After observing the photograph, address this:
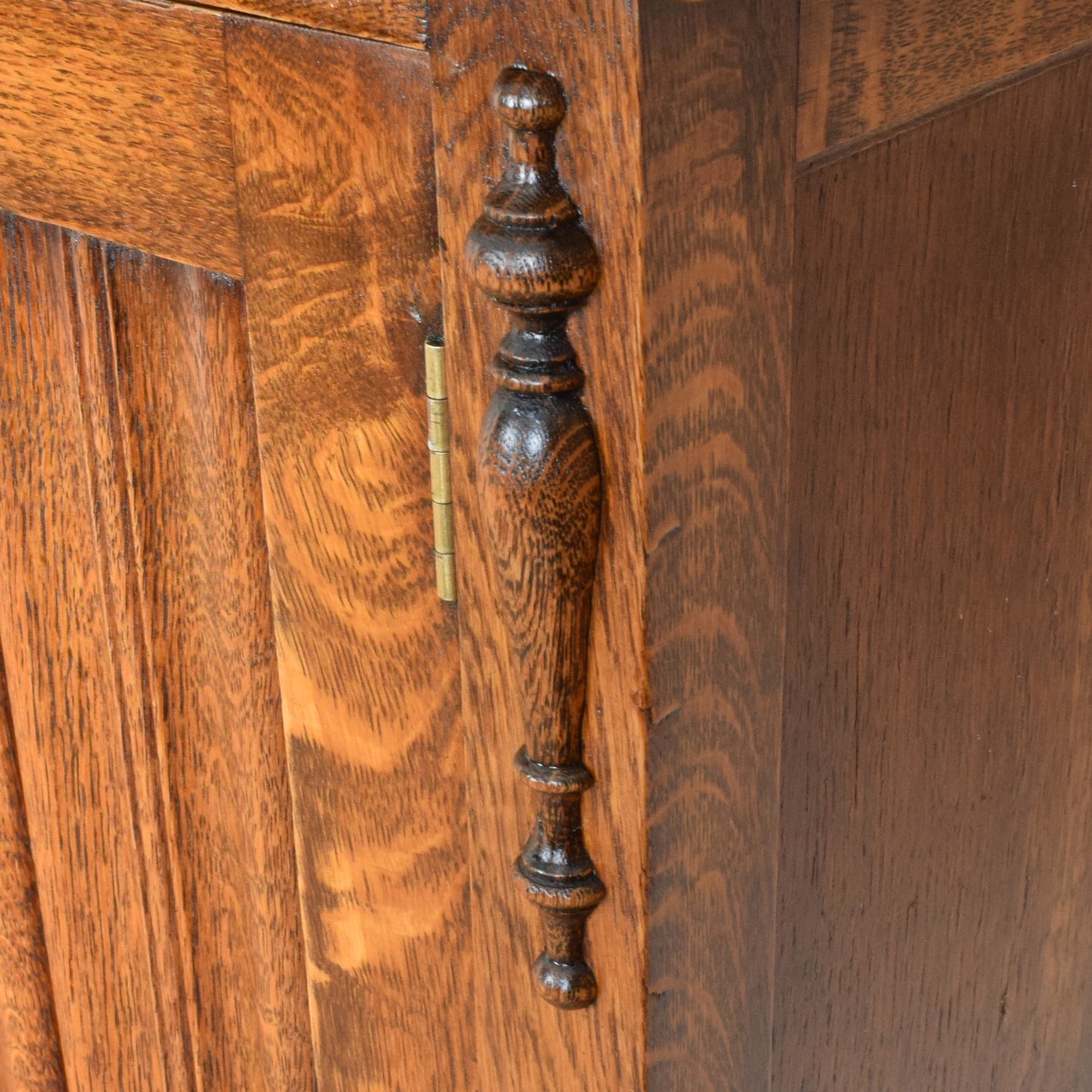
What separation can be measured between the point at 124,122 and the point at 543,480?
0.75ft

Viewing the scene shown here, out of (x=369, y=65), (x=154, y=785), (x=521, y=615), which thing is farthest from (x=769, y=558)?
(x=154, y=785)

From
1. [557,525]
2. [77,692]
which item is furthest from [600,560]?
[77,692]

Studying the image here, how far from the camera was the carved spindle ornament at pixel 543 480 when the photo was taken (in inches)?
17.0

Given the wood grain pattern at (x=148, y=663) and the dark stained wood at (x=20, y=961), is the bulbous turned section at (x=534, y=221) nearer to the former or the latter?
the wood grain pattern at (x=148, y=663)

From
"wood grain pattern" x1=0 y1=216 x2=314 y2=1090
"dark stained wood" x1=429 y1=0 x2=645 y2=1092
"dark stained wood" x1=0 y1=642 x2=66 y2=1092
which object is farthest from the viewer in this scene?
"dark stained wood" x1=0 y1=642 x2=66 y2=1092

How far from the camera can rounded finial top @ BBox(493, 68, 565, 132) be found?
425 mm

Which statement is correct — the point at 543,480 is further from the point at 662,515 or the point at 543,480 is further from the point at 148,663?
the point at 148,663

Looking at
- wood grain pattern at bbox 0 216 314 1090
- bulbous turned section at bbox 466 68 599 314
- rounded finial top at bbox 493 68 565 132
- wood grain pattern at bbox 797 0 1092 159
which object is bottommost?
wood grain pattern at bbox 0 216 314 1090

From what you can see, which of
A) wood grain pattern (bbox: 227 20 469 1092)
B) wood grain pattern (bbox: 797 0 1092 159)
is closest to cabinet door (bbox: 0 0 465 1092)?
wood grain pattern (bbox: 227 20 469 1092)

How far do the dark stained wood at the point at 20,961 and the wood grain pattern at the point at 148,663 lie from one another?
0.01 meters

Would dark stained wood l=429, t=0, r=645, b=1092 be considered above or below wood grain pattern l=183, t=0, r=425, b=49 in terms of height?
below

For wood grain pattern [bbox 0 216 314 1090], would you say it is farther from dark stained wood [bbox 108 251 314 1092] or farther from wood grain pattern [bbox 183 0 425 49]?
wood grain pattern [bbox 183 0 425 49]

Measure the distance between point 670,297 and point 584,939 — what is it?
22 cm

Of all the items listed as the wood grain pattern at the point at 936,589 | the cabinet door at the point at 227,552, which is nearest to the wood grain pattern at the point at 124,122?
the cabinet door at the point at 227,552
